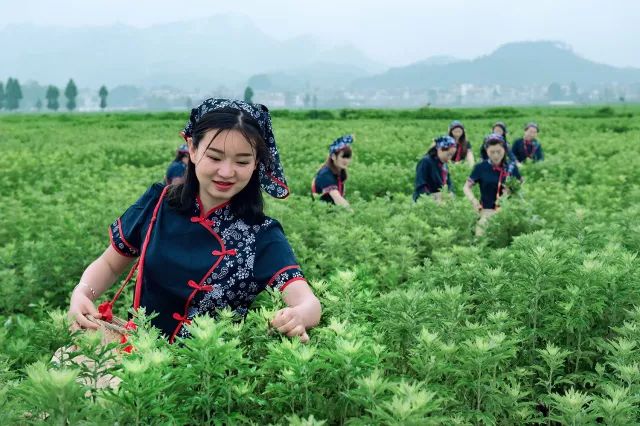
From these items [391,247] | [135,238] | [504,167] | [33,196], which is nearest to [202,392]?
[135,238]

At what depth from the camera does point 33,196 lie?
9500 millimetres

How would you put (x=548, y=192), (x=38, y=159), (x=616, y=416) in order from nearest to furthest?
(x=616, y=416)
(x=548, y=192)
(x=38, y=159)

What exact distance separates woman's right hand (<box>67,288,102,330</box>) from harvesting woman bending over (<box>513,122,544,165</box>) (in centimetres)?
1271

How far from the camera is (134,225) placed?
121 inches

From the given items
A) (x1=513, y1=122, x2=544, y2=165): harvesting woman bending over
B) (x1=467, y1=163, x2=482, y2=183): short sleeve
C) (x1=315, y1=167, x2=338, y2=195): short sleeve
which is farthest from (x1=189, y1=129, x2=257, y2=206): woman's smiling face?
(x1=513, y1=122, x2=544, y2=165): harvesting woman bending over

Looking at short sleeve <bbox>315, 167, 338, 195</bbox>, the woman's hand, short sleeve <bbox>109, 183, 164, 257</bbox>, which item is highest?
short sleeve <bbox>109, 183, 164, 257</bbox>

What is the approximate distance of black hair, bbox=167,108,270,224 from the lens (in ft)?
9.11

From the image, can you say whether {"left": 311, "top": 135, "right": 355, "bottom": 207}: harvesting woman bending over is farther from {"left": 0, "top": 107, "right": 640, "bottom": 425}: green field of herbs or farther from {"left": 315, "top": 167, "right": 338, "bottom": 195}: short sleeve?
{"left": 0, "top": 107, "right": 640, "bottom": 425}: green field of herbs

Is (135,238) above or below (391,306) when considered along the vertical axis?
above

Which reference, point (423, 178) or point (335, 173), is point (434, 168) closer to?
point (423, 178)

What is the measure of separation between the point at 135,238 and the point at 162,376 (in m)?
1.41

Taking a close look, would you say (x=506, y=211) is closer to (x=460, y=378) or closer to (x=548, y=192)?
(x=548, y=192)

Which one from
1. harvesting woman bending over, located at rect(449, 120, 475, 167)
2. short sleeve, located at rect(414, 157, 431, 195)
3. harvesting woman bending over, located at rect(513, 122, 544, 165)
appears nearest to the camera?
short sleeve, located at rect(414, 157, 431, 195)

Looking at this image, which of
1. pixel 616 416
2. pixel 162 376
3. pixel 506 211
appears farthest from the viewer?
pixel 506 211
